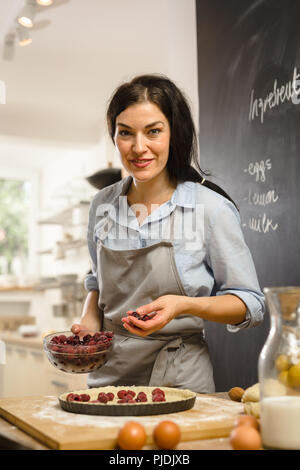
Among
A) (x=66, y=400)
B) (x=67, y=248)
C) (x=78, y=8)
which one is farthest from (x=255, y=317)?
(x=67, y=248)

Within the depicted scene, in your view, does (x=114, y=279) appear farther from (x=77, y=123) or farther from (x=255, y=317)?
(x=77, y=123)

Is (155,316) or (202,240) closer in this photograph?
(155,316)

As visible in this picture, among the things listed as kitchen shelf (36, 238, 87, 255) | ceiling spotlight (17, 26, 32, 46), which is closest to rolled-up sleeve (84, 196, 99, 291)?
ceiling spotlight (17, 26, 32, 46)

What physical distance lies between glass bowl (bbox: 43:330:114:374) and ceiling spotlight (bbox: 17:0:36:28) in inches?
94.8

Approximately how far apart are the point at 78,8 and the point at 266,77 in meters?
1.80

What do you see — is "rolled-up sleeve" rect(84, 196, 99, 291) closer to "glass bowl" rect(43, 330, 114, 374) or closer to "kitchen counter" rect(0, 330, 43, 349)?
"glass bowl" rect(43, 330, 114, 374)

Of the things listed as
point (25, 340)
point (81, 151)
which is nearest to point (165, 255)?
point (25, 340)

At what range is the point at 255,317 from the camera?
1.48 meters

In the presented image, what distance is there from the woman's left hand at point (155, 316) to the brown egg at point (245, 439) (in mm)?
352

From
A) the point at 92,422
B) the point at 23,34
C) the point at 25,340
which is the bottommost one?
the point at 25,340

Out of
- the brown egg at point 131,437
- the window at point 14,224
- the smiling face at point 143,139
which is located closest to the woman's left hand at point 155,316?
the brown egg at point 131,437

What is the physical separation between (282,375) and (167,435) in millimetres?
202

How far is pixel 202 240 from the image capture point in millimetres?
1564

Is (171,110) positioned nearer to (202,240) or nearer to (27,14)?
(202,240)
